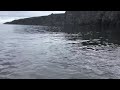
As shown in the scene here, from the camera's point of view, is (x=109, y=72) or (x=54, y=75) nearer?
(x=54, y=75)

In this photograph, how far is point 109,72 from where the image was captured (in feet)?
55.9

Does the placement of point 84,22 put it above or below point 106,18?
above

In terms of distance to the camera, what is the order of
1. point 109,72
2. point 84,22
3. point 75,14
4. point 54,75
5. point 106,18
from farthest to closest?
1. point 75,14
2. point 84,22
3. point 106,18
4. point 109,72
5. point 54,75

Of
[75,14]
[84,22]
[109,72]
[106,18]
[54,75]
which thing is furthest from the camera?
[75,14]
